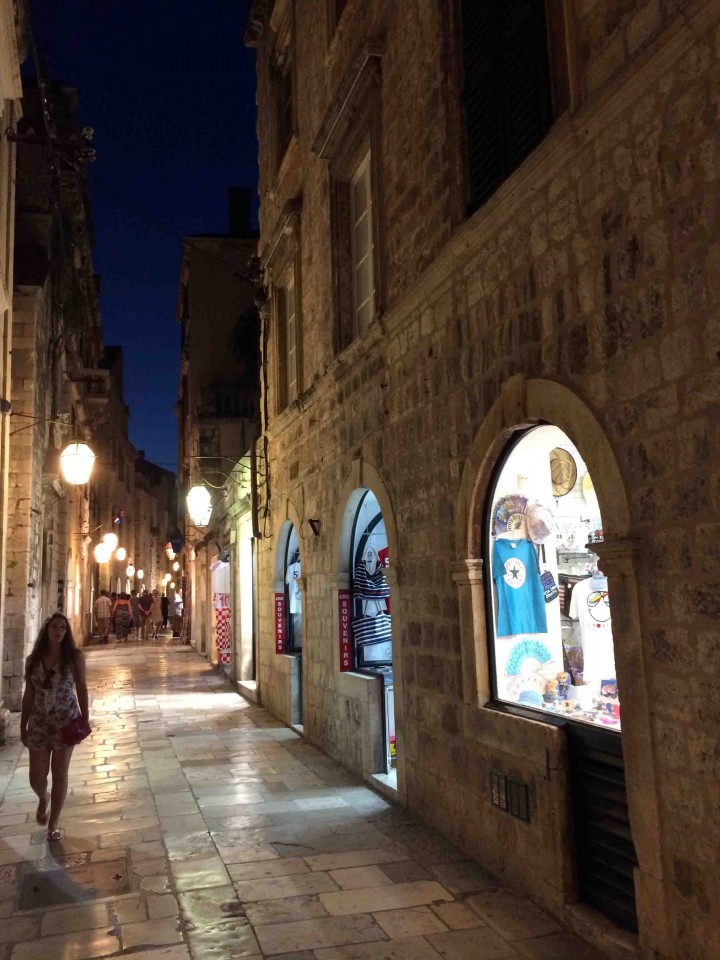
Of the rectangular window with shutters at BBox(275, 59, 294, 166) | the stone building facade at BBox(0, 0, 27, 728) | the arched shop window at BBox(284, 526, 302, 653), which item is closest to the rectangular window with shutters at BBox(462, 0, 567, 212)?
the stone building facade at BBox(0, 0, 27, 728)

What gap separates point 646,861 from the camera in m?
3.89

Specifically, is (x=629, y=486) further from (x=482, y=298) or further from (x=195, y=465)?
(x=195, y=465)

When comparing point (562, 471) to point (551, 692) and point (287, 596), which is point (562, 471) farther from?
point (287, 596)

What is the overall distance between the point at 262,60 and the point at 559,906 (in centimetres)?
1328

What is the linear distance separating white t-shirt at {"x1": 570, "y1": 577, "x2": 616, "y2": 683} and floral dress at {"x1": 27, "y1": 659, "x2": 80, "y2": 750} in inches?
155

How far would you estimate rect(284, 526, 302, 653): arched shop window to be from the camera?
40.7ft

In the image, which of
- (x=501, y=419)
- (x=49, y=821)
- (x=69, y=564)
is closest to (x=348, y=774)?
(x=49, y=821)

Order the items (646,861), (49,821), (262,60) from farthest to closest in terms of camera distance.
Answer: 1. (262,60)
2. (49,821)
3. (646,861)

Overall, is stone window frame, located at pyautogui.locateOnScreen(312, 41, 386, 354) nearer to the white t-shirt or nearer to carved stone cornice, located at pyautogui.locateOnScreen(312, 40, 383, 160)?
carved stone cornice, located at pyautogui.locateOnScreen(312, 40, 383, 160)

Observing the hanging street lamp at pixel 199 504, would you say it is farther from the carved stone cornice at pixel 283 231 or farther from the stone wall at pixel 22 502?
the carved stone cornice at pixel 283 231

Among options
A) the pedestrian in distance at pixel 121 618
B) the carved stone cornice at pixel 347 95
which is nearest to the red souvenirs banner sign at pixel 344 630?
the carved stone cornice at pixel 347 95

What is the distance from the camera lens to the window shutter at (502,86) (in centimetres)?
521

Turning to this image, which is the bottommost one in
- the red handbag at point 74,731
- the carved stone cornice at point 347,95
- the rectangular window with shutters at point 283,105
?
the red handbag at point 74,731

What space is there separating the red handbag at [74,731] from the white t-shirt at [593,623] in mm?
3807
